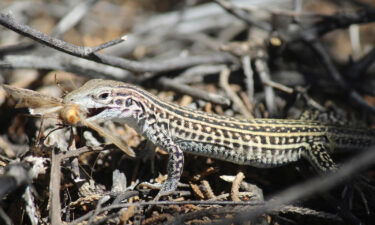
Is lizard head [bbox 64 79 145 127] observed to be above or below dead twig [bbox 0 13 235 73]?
below

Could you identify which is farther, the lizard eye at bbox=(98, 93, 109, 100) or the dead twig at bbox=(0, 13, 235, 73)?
the lizard eye at bbox=(98, 93, 109, 100)

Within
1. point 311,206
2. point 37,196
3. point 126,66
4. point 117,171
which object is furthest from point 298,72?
point 37,196

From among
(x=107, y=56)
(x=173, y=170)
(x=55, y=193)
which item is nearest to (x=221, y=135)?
(x=173, y=170)

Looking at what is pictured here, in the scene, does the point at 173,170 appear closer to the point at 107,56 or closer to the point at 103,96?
the point at 103,96

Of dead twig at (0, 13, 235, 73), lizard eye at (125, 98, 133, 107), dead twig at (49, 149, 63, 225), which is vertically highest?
dead twig at (0, 13, 235, 73)

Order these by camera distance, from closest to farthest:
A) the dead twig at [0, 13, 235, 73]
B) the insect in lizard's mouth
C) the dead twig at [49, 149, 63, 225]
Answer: the dead twig at [49, 149, 63, 225]
the dead twig at [0, 13, 235, 73]
the insect in lizard's mouth

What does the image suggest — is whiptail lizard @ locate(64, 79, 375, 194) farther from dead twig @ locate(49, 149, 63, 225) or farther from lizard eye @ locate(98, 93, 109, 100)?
dead twig @ locate(49, 149, 63, 225)

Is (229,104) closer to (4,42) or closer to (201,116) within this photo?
(201,116)

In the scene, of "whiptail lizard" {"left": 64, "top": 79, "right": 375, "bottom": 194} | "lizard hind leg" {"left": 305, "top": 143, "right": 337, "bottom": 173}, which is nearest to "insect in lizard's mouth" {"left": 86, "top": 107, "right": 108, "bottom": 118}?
"whiptail lizard" {"left": 64, "top": 79, "right": 375, "bottom": 194}

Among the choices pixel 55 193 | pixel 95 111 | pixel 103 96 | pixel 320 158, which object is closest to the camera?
pixel 55 193
